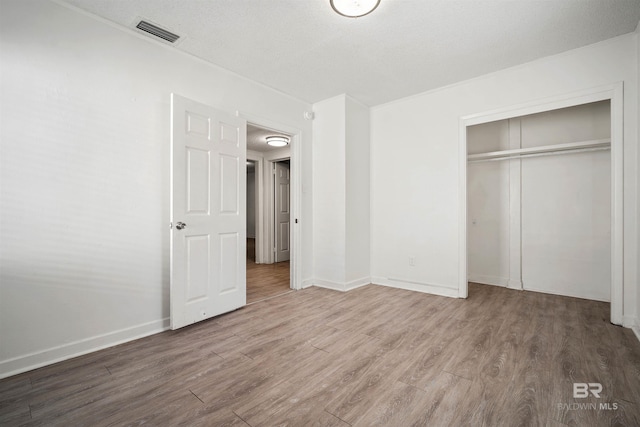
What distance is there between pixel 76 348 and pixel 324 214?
2891 millimetres

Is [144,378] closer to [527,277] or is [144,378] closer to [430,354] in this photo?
[430,354]

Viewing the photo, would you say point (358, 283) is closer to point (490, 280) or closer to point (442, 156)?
point (490, 280)

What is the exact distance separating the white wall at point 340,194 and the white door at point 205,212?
127cm

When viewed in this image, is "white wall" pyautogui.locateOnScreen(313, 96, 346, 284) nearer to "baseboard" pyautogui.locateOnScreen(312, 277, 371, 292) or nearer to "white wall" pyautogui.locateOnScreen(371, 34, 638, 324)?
"baseboard" pyautogui.locateOnScreen(312, 277, 371, 292)

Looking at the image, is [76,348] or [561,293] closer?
[76,348]

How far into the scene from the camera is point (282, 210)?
6.66 meters

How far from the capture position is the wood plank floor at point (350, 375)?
153cm

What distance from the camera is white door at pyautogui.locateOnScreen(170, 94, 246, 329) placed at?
263 cm

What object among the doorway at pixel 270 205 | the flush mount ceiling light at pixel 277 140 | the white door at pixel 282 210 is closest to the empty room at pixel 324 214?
the flush mount ceiling light at pixel 277 140

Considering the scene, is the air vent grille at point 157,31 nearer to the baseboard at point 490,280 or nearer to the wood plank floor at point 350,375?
the wood plank floor at point 350,375

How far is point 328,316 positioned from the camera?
2979 millimetres

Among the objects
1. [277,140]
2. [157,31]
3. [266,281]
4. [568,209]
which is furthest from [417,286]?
[157,31]

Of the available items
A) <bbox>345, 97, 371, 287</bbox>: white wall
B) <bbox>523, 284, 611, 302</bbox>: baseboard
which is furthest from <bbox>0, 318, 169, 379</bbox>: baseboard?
<bbox>523, 284, 611, 302</bbox>: baseboard

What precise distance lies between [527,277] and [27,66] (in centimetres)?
550
